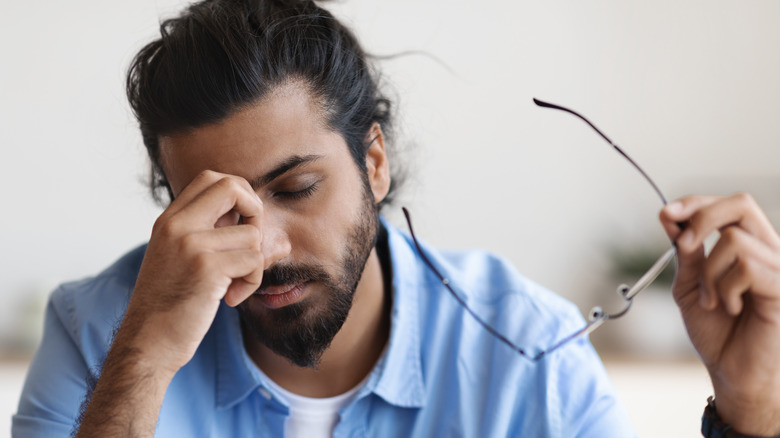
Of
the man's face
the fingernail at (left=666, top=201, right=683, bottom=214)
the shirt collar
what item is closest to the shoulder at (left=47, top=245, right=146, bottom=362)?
the shirt collar

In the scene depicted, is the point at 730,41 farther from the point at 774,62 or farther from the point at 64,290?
the point at 64,290

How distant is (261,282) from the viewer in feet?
3.94

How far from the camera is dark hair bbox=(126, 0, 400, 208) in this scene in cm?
121

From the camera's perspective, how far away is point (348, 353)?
4.68ft

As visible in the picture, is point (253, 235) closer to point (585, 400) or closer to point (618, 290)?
point (618, 290)

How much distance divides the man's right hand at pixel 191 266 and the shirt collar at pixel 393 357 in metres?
0.28

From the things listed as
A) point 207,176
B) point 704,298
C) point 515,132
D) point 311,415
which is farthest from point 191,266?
point 515,132

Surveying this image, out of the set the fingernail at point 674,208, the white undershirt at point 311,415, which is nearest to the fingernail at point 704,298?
the fingernail at point 674,208

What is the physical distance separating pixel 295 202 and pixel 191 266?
21cm

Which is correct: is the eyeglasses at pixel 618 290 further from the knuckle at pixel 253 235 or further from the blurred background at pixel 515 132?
the blurred background at pixel 515 132

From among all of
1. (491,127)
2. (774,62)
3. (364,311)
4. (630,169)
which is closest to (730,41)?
(774,62)

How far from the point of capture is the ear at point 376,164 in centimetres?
144

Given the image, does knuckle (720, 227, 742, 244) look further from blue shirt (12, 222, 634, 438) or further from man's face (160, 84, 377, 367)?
man's face (160, 84, 377, 367)

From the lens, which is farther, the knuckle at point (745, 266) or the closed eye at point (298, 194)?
the closed eye at point (298, 194)
